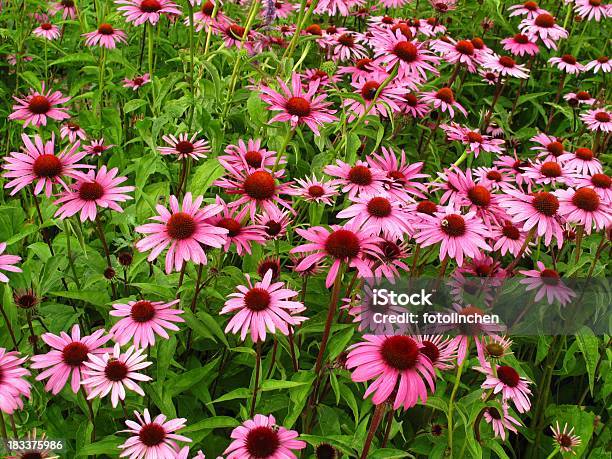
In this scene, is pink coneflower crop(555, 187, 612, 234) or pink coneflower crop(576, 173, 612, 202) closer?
pink coneflower crop(555, 187, 612, 234)

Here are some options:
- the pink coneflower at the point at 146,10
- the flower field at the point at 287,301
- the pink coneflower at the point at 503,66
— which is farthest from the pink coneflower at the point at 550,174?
the pink coneflower at the point at 146,10

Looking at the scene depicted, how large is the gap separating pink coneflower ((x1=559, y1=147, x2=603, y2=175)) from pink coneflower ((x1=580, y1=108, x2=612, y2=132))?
17.0 inches

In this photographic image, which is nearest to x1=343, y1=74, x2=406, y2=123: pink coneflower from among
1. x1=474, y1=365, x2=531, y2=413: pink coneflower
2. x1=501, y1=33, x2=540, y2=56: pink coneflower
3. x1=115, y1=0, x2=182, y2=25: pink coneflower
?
x1=115, y1=0, x2=182, y2=25: pink coneflower

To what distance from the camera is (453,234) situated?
5.52 feet

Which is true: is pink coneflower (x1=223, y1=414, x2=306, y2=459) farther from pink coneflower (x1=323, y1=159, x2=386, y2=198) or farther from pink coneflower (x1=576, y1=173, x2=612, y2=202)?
pink coneflower (x1=576, y1=173, x2=612, y2=202)

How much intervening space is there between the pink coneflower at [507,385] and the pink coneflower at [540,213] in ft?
1.42

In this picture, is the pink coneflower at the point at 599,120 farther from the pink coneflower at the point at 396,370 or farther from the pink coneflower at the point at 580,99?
the pink coneflower at the point at 396,370

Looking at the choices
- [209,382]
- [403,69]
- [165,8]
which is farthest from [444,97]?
[209,382]

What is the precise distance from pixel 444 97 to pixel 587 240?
38.6 inches

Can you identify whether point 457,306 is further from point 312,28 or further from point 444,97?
point 312,28

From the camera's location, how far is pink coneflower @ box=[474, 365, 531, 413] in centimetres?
163

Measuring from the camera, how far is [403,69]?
2.32 meters

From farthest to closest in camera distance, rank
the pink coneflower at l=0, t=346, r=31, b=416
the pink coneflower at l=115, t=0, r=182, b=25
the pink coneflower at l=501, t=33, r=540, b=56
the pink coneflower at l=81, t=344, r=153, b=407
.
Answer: the pink coneflower at l=501, t=33, r=540, b=56 → the pink coneflower at l=115, t=0, r=182, b=25 → the pink coneflower at l=81, t=344, r=153, b=407 → the pink coneflower at l=0, t=346, r=31, b=416

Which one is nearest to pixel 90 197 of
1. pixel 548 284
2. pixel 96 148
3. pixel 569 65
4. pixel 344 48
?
pixel 96 148
